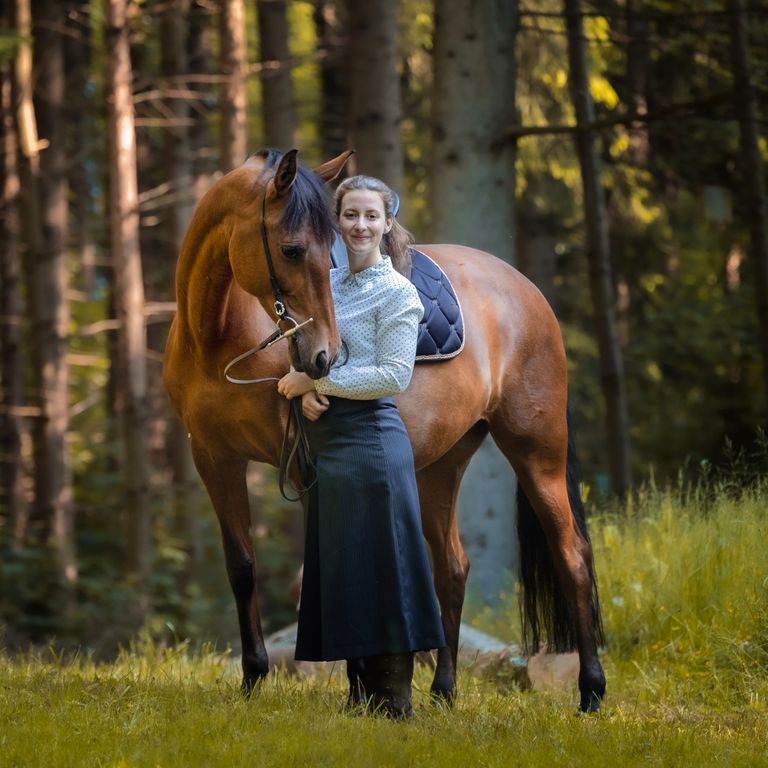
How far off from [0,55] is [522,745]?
31.8ft

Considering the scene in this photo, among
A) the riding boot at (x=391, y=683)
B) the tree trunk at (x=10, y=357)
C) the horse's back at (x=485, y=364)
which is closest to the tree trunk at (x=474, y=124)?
the horse's back at (x=485, y=364)

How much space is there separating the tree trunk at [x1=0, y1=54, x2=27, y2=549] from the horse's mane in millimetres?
11332

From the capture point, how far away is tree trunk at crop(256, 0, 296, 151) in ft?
48.0

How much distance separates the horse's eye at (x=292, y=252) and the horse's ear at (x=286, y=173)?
0.24m

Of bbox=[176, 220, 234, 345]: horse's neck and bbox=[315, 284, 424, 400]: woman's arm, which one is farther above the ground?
bbox=[176, 220, 234, 345]: horse's neck

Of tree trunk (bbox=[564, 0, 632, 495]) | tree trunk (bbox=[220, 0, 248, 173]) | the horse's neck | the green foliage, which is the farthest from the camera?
tree trunk (bbox=[220, 0, 248, 173])

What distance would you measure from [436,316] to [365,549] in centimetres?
129

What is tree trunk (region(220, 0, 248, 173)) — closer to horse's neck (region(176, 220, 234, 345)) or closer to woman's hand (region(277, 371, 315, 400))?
horse's neck (region(176, 220, 234, 345))

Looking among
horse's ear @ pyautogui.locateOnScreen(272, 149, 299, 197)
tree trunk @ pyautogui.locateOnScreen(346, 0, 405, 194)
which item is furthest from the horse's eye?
tree trunk @ pyautogui.locateOnScreen(346, 0, 405, 194)

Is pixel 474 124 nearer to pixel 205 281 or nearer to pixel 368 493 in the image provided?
pixel 205 281

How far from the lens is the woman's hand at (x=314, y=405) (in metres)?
4.66

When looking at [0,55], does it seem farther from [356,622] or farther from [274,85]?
[356,622]

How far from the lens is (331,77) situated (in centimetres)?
1900

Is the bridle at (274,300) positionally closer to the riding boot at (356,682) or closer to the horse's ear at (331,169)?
the horse's ear at (331,169)
